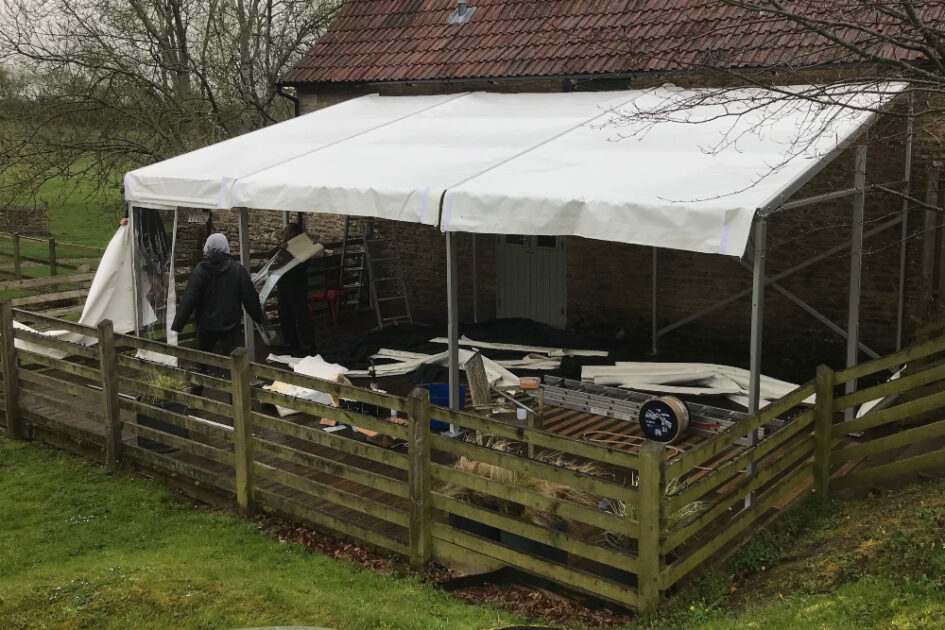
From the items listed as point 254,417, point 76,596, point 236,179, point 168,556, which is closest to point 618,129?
point 236,179

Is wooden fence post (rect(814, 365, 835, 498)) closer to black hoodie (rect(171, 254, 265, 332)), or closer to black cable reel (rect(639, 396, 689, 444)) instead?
black cable reel (rect(639, 396, 689, 444))

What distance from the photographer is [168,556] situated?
621cm

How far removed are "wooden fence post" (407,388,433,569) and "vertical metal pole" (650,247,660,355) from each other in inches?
247

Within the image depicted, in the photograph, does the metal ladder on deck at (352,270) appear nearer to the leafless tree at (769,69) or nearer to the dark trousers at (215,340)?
the leafless tree at (769,69)

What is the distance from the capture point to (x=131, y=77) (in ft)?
59.6

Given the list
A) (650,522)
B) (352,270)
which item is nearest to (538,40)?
(352,270)

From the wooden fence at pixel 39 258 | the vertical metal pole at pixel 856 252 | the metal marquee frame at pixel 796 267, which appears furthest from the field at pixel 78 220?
the vertical metal pole at pixel 856 252

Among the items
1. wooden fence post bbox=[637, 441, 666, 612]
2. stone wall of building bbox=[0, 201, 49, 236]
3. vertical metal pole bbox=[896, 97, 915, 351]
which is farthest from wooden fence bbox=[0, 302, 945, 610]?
stone wall of building bbox=[0, 201, 49, 236]

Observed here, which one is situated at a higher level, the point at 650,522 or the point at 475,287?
the point at 475,287

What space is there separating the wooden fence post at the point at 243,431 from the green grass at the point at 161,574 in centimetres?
19

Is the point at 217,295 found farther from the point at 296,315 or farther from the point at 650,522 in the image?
the point at 650,522

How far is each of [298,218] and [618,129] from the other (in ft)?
20.0

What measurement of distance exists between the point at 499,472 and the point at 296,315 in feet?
22.0

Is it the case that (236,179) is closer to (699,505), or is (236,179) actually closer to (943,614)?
(699,505)
